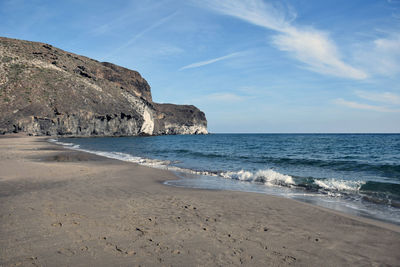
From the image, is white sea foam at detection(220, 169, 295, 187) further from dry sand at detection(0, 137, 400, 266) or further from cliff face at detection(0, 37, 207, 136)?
cliff face at detection(0, 37, 207, 136)

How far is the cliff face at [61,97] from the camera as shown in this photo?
57.9 metres

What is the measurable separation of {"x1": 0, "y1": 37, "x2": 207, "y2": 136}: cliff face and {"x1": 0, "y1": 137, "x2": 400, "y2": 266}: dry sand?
2468 inches

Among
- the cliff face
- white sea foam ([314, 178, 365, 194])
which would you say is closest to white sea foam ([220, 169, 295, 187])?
white sea foam ([314, 178, 365, 194])

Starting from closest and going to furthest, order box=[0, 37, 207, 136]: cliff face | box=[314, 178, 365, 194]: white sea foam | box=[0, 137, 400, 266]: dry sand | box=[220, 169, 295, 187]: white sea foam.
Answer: box=[0, 137, 400, 266]: dry sand → box=[314, 178, 365, 194]: white sea foam → box=[220, 169, 295, 187]: white sea foam → box=[0, 37, 207, 136]: cliff face

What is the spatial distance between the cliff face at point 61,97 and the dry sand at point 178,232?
62.7 metres

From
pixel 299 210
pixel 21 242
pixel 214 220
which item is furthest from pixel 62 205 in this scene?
pixel 299 210

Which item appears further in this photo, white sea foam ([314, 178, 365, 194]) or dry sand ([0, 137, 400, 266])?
white sea foam ([314, 178, 365, 194])

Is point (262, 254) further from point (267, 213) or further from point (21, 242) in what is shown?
point (21, 242)

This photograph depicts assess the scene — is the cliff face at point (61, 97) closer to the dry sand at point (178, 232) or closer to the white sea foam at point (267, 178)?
the white sea foam at point (267, 178)

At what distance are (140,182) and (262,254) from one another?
7124 mm

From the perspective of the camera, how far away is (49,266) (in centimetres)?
317

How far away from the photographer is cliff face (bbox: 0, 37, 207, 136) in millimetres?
57906

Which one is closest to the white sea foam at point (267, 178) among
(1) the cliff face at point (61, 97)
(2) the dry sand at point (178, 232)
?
(2) the dry sand at point (178, 232)

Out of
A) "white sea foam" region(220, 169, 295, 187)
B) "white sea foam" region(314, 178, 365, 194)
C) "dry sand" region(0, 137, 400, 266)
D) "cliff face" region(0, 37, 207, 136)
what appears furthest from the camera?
"cliff face" region(0, 37, 207, 136)
